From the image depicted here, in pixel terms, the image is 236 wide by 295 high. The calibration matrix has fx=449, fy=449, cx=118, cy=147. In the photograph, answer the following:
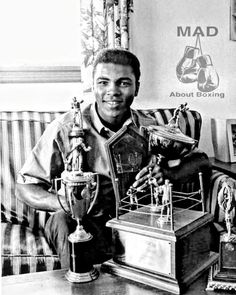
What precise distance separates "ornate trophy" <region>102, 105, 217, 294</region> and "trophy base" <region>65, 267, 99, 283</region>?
0.06 metres

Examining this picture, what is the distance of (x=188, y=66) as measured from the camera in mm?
2936

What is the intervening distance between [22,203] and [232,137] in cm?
135

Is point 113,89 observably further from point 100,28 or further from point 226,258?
point 226,258

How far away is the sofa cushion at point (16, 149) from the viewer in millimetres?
2268

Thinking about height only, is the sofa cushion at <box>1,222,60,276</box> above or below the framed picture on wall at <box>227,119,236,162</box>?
below

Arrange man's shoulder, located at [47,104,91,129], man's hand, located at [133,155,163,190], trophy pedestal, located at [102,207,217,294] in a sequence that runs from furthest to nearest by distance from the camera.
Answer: man's shoulder, located at [47,104,91,129] < man's hand, located at [133,155,163,190] < trophy pedestal, located at [102,207,217,294]

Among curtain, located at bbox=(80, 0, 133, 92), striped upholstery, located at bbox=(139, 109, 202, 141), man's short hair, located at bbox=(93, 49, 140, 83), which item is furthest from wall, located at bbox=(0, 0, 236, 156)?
man's short hair, located at bbox=(93, 49, 140, 83)

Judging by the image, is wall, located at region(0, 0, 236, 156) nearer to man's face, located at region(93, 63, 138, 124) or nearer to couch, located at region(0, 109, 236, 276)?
couch, located at region(0, 109, 236, 276)

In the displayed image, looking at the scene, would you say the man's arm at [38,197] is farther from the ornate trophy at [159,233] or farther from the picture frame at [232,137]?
the picture frame at [232,137]

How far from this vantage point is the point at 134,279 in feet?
4.34

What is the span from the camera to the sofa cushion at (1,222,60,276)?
6.12 ft

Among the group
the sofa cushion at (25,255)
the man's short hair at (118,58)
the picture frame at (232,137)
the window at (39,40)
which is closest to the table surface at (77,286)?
the sofa cushion at (25,255)

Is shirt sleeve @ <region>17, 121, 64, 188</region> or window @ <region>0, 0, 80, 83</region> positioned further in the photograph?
window @ <region>0, 0, 80, 83</region>

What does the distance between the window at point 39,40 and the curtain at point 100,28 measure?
0.17m
